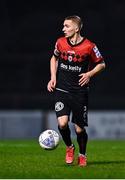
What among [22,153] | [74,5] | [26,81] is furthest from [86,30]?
[22,153]

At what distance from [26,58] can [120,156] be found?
14.4m

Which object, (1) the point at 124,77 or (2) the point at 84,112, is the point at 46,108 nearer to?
(1) the point at 124,77

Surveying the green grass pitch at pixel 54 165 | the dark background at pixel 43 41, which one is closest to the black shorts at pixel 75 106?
the green grass pitch at pixel 54 165

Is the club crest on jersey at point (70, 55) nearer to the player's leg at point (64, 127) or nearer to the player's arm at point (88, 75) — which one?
the player's arm at point (88, 75)

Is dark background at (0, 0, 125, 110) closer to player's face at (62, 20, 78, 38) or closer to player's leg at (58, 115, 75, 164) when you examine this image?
player's leg at (58, 115, 75, 164)

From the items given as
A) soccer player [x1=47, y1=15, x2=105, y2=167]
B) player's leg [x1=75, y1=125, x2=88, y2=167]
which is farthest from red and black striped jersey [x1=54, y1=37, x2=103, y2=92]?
player's leg [x1=75, y1=125, x2=88, y2=167]

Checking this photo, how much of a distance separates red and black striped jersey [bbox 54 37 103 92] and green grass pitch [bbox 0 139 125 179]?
3.39 ft

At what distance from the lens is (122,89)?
83.3 feet

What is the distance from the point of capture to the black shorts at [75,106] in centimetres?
A: 1052

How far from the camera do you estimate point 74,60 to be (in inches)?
413

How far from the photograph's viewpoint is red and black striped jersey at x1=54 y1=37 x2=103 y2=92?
10484 mm

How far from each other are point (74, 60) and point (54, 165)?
1.34m

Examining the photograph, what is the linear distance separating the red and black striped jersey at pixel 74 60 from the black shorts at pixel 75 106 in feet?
0.27

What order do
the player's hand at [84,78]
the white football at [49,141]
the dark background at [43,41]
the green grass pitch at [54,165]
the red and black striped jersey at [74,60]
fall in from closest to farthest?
the green grass pitch at [54,165] → the player's hand at [84,78] → the red and black striped jersey at [74,60] → the white football at [49,141] → the dark background at [43,41]
